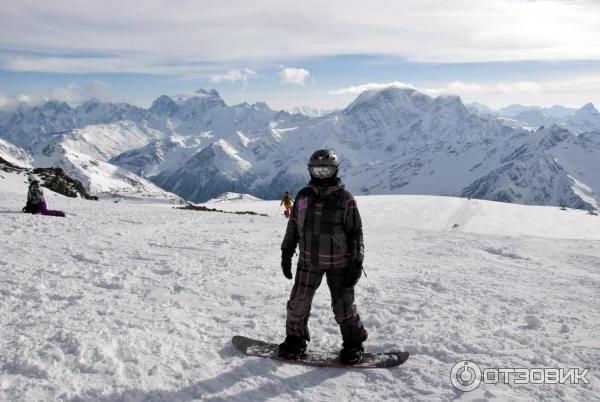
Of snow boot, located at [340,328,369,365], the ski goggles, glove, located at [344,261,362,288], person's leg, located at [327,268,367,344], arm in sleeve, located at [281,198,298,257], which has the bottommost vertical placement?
snow boot, located at [340,328,369,365]

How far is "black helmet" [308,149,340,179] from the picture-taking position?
20.2 ft

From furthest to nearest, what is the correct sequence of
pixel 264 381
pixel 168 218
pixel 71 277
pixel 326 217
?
pixel 168 218, pixel 71 277, pixel 326 217, pixel 264 381

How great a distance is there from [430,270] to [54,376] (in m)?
9.51

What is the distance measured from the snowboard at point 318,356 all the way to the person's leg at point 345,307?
31cm

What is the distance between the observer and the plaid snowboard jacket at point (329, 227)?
629 cm

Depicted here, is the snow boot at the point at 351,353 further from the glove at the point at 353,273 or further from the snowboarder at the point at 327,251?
the glove at the point at 353,273

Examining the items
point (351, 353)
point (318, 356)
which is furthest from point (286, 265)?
point (351, 353)

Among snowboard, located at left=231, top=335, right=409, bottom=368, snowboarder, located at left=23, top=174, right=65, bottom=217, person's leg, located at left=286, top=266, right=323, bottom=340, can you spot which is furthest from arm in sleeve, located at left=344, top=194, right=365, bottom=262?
snowboarder, located at left=23, top=174, right=65, bottom=217

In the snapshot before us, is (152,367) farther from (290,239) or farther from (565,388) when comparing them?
(565,388)

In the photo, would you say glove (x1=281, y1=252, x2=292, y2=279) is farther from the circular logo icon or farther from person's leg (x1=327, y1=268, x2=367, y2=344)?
the circular logo icon

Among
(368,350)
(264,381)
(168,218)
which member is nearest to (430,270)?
(368,350)

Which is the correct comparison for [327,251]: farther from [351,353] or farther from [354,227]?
[351,353]

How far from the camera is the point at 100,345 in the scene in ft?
20.4

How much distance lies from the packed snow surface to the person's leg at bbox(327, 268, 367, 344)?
540mm
